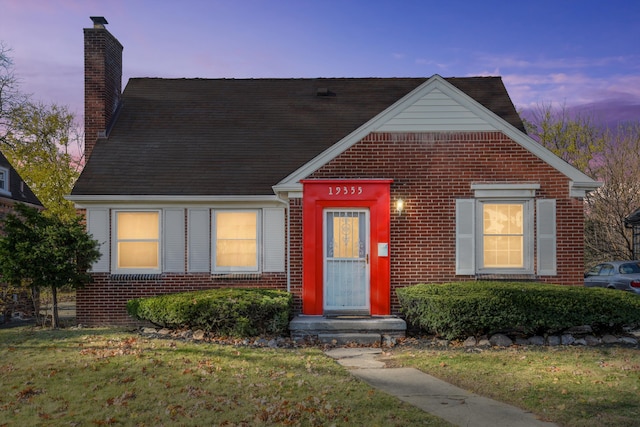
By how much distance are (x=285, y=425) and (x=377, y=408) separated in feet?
3.96

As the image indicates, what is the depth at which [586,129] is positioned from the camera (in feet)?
102

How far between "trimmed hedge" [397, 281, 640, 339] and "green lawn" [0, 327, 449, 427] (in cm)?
264

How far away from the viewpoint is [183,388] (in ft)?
25.7

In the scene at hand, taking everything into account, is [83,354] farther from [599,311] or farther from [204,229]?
[599,311]

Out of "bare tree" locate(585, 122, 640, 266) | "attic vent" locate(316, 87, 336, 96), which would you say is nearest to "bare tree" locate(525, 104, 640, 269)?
"bare tree" locate(585, 122, 640, 266)

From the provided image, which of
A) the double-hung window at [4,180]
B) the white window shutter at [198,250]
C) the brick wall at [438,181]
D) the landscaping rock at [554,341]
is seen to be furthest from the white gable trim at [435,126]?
the double-hung window at [4,180]

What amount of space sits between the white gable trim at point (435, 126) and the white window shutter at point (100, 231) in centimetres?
438

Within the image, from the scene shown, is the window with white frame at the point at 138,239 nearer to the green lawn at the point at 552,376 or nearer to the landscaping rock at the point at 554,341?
the green lawn at the point at 552,376

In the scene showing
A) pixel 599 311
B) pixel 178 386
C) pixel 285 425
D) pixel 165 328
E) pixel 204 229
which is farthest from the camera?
pixel 204 229

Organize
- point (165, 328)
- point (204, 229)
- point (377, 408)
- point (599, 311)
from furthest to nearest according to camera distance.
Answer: point (204, 229) → point (165, 328) → point (599, 311) → point (377, 408)

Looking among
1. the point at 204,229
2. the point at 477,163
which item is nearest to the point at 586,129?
the point at 477,163

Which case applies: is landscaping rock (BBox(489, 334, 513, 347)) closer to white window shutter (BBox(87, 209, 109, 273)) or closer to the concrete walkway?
the concrete walkway

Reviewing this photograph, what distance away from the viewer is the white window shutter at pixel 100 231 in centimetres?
1443

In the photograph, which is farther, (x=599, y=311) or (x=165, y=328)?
(x=165, y=328)
